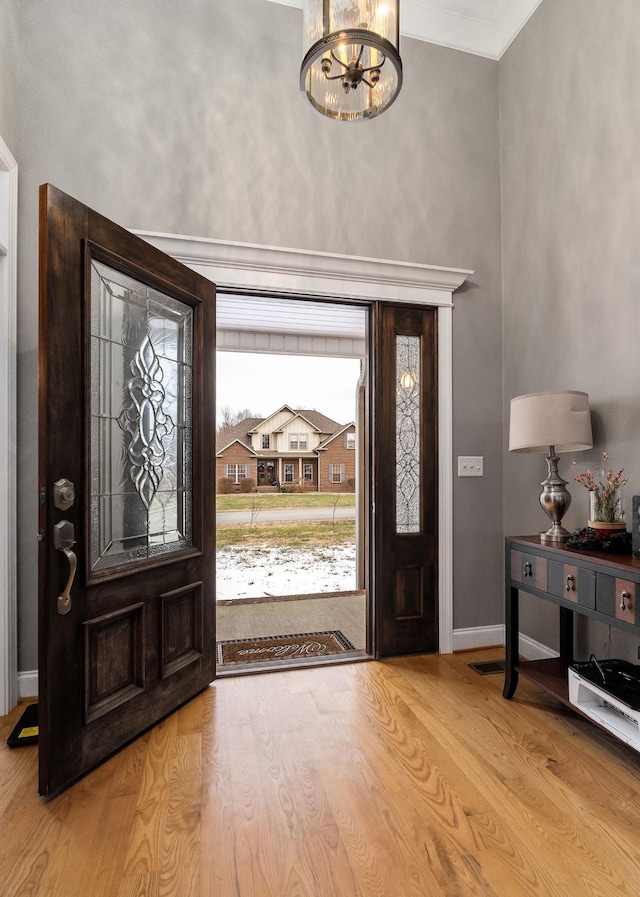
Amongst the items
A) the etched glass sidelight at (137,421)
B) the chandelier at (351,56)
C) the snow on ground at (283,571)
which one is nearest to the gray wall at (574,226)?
the chandelier at (351,56)

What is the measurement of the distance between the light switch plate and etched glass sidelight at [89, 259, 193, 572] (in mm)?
1665

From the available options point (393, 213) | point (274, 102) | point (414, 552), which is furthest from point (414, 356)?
point (274, 102)

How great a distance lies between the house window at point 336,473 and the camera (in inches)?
301

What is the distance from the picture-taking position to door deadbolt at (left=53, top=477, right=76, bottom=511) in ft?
6.17

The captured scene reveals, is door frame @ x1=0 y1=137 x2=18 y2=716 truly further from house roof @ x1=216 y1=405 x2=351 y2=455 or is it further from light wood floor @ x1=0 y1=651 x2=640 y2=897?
house roof @ x1=216 y1=405 x2=351 y2=455

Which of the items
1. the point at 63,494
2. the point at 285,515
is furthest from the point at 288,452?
the point at 63,494

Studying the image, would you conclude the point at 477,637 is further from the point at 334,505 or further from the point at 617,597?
the point at 334,505

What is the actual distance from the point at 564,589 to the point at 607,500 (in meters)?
0.45

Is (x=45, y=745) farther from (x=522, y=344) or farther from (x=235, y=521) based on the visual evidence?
(x=235, y=521)

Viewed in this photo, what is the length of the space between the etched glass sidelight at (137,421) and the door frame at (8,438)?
64 cm

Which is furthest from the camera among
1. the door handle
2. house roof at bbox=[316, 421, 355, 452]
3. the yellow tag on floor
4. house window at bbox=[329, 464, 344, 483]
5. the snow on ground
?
house window at bbox=[329, 464, 344, 483]

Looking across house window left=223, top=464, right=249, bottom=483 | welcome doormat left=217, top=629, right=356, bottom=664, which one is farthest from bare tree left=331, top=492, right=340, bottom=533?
welcome doormat left=217, top=629, right=356, bottom=664

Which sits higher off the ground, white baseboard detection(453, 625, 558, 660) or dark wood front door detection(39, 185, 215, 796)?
dark wood front door detection(39, 185, 215, 796)

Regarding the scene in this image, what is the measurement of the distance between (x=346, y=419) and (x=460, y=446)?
415 cm
